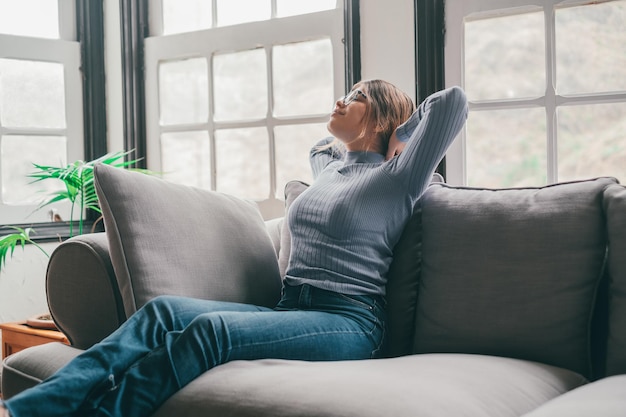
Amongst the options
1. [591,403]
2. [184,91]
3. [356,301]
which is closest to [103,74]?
[184,91]

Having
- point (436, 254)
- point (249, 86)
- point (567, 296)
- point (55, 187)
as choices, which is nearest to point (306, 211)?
point (436, 254)

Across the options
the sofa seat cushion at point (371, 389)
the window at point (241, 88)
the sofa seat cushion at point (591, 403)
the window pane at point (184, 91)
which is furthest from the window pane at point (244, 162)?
the sofa seat cushion at point (591, 403)

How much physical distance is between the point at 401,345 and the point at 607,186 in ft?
2.07

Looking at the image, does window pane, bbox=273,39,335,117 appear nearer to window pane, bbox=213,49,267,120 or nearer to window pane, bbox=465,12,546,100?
window pane, bbox=213,49,267,120

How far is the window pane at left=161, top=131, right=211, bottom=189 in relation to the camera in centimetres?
306

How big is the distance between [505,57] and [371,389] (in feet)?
4.98

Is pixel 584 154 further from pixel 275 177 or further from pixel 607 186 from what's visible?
pixel 275 177

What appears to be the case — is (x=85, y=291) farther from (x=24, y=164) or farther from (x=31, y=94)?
(x=31, y=94)

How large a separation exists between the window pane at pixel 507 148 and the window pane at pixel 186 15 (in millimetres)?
1264

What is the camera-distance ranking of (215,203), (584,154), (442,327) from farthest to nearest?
(584,154) < (215,203) < (442,327)

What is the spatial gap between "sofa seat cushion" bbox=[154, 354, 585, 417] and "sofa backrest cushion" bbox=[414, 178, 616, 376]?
11 centimetres

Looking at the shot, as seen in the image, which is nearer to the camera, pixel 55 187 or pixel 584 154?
pixel 584 154

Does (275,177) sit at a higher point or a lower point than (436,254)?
higher

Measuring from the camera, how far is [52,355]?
5.63 ft
